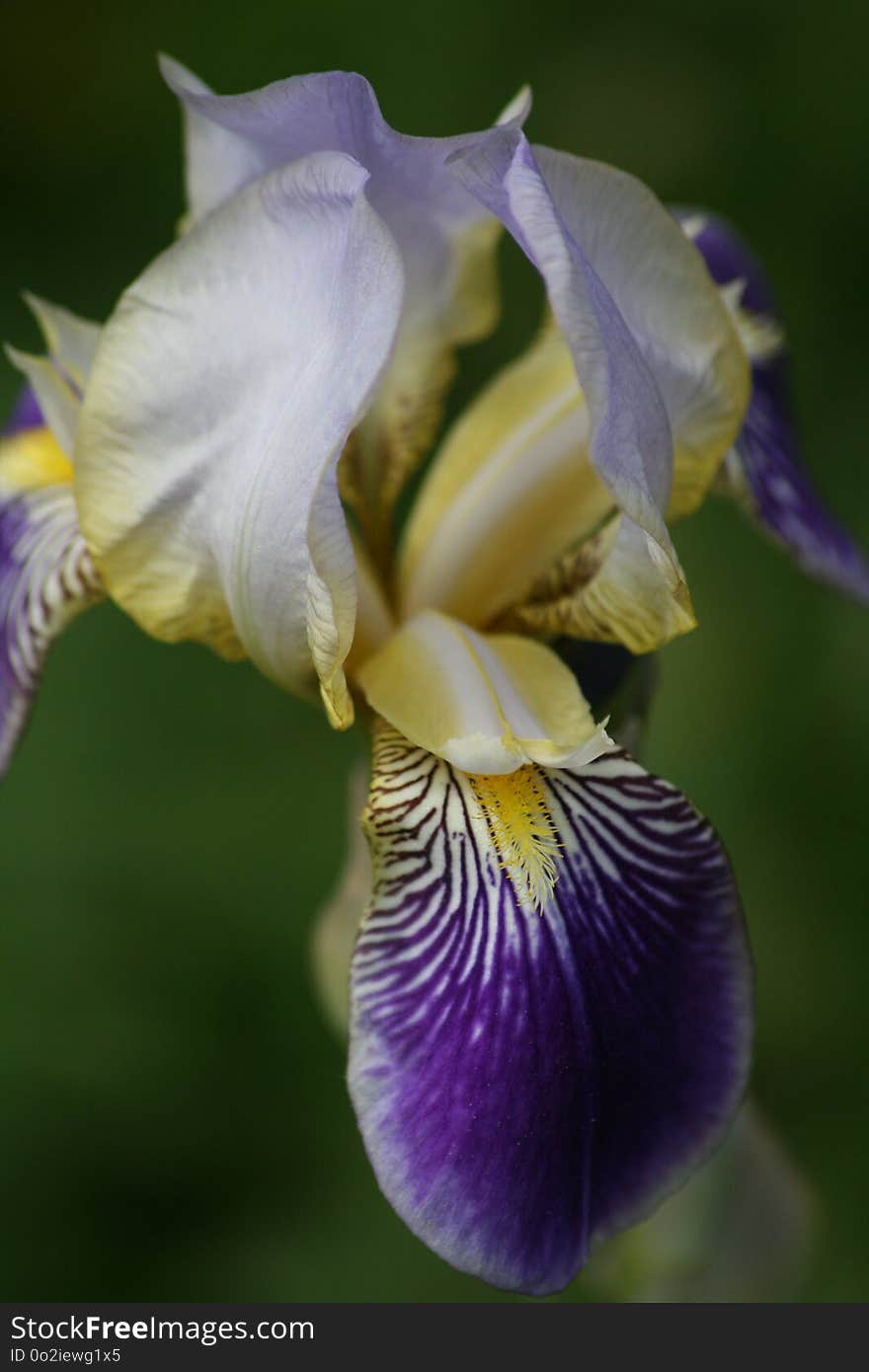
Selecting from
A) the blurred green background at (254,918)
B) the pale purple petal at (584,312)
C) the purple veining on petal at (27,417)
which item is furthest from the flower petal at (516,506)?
the blurred green background at (254,918)

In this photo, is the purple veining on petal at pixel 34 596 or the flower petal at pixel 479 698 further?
the purple veining on petal at pixel 34 596

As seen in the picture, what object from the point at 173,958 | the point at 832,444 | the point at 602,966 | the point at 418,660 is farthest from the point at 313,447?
the point at 832,444

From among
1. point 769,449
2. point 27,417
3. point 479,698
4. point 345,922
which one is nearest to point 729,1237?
point 345,922

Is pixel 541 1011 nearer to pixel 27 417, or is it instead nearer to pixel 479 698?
pixel 479 698

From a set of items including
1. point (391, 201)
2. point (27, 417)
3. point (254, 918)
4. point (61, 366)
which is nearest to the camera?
point (391, 201)

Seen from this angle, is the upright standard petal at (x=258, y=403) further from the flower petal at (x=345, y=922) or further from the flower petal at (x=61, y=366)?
the flower petal at (x=345, y=922)

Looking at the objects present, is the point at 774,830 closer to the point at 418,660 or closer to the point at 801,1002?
the point at 801,1002

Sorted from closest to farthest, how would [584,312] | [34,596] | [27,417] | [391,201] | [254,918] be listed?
[584,312]
[391,201]
[34,596]
[27,417]
[254,918]
